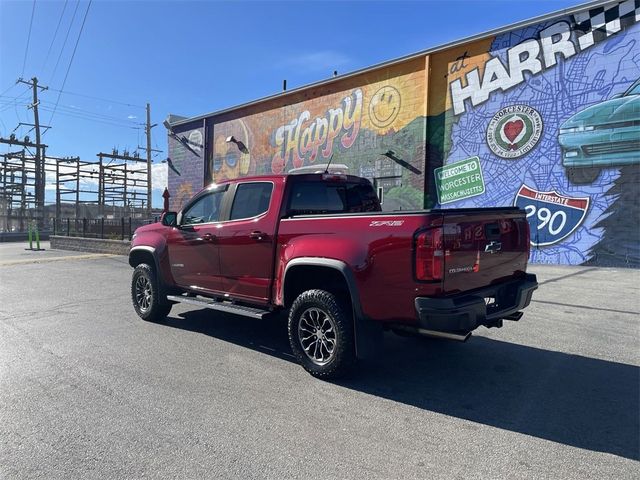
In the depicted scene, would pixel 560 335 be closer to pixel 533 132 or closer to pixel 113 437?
pixel 113 437

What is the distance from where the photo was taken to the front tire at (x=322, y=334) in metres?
4.10

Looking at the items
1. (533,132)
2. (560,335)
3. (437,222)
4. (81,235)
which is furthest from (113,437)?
(81,235)

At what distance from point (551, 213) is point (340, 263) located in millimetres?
10654

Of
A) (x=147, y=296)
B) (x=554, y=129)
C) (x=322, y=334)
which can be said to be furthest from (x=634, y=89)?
(x=147, y=296)

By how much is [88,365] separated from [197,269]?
1.68 meters

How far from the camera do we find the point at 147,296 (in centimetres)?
666

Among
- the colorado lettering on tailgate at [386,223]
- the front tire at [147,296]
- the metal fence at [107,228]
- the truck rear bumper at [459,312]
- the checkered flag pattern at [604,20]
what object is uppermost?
the checkered flag pattern at [604,20]

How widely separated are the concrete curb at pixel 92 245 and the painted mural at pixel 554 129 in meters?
12.1

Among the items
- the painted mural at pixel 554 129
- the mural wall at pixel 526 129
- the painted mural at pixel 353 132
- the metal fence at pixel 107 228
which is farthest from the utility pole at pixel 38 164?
the painted mural at pixel 554 129

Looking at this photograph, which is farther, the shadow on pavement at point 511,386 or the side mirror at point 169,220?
the side mirror at point 169,220

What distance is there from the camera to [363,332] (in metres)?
4.02

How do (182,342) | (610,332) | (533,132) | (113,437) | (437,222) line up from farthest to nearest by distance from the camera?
(533,132) < (610,332) < (182,342) < (437,222) < (113,437)

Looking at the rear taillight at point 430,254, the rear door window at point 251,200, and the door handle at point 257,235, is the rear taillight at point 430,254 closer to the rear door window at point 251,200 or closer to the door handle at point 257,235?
the door handle at point 257,235

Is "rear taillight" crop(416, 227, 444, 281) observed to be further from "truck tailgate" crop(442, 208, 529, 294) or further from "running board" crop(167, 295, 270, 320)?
"running board" crop(167, 295, 270, 320)
